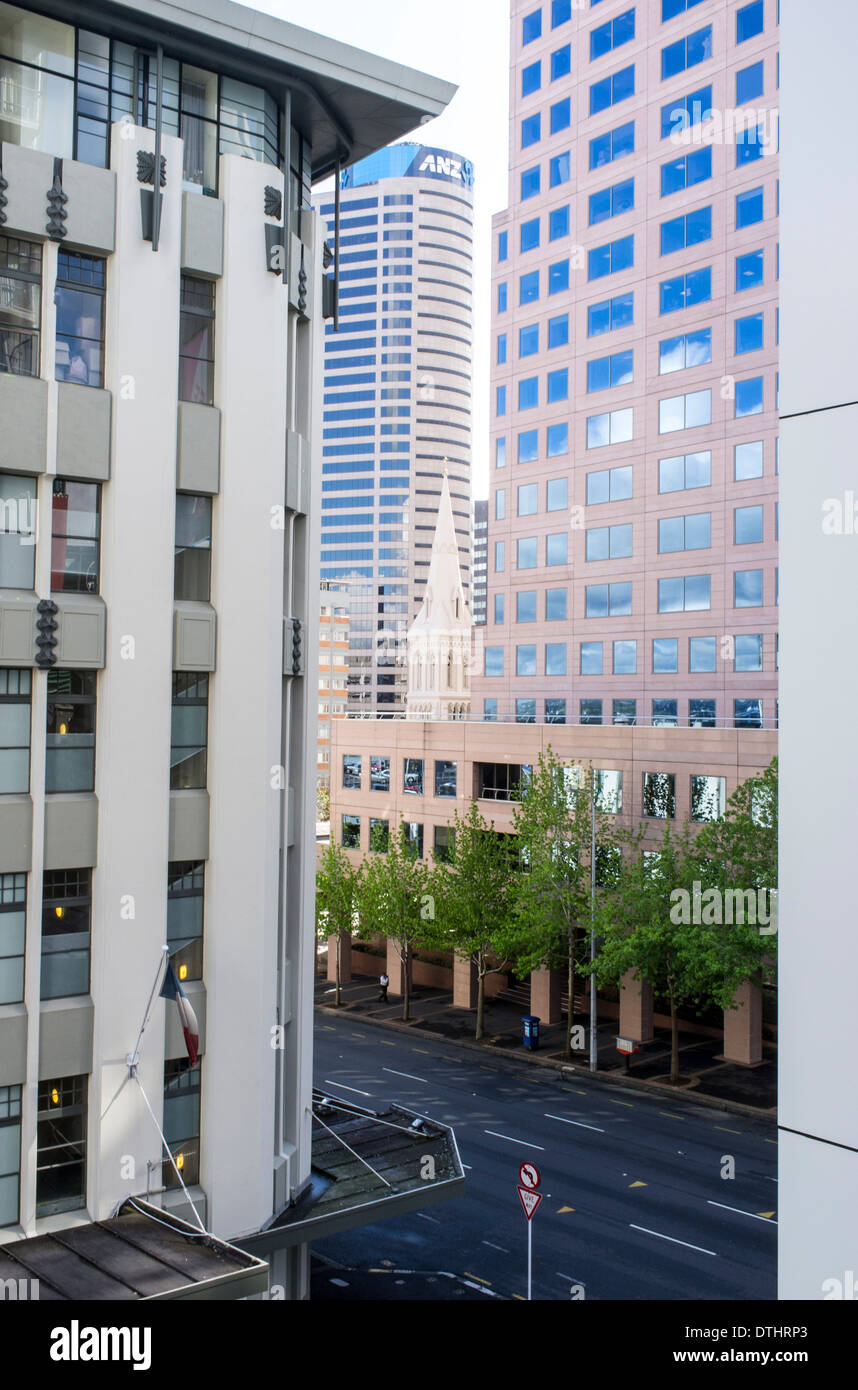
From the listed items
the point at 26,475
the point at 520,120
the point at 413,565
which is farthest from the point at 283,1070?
the point at 413,565

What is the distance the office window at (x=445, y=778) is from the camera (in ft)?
160

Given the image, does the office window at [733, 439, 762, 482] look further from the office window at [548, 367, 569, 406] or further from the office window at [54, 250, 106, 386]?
the office window at [54, 250, 106, 386]

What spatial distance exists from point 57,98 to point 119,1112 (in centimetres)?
1271

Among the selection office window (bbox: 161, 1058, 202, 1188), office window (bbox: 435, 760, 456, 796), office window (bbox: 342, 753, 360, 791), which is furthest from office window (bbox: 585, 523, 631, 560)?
office window (bbox: 161, 1058, 202, 1188)

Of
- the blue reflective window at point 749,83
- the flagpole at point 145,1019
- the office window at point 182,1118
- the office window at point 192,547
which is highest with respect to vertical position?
the blue reflective window at point 749,83

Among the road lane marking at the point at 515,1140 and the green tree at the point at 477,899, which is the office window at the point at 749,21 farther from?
the road lane marking at the point at 515,1140

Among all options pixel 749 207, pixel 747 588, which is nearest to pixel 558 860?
pixel 747 588

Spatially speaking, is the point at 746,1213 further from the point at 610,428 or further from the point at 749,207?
the point at 749,207

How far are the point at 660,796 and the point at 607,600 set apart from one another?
36.4 feet

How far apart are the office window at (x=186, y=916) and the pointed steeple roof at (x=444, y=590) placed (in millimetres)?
77820

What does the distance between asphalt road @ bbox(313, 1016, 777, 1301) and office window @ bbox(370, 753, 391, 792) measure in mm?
16902

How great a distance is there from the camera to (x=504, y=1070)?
37062mm

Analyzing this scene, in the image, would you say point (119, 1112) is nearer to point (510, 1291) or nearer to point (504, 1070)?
point (510, 1291)

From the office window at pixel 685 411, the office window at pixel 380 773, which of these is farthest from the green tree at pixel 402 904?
the office window at pixel 685 411
